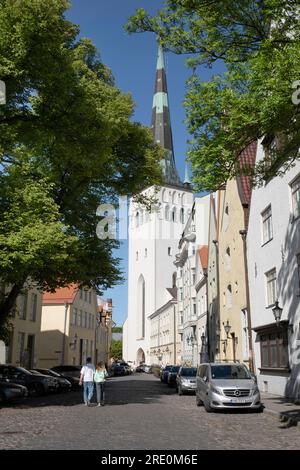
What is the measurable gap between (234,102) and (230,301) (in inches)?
942

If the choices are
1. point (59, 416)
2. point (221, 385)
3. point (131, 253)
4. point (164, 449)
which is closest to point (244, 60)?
point (164, 449)

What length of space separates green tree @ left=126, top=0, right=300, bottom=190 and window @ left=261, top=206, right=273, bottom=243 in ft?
38.3

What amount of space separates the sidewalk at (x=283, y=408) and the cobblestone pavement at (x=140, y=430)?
26 centimetres

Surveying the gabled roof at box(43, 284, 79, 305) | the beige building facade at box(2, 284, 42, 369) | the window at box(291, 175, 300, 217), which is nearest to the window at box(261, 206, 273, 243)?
the window at box(291, 175, 300, 217)

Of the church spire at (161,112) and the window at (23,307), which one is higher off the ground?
the church spire at (161,112)

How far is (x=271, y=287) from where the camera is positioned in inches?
953

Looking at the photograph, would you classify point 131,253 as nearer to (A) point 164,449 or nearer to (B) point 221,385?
(B) point 221,385

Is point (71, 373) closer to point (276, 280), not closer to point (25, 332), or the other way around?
point (25, 332)

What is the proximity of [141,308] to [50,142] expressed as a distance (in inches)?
3573

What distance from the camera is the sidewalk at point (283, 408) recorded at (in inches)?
551

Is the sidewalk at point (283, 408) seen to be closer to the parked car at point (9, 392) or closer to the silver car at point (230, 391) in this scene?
the silver car at point (230, 391)

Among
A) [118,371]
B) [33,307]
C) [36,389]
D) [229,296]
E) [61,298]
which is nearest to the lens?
[36,389]

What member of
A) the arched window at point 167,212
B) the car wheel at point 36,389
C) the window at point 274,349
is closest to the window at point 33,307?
the car wheel at point 36,389

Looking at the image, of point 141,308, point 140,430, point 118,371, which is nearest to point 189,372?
point 140,430
